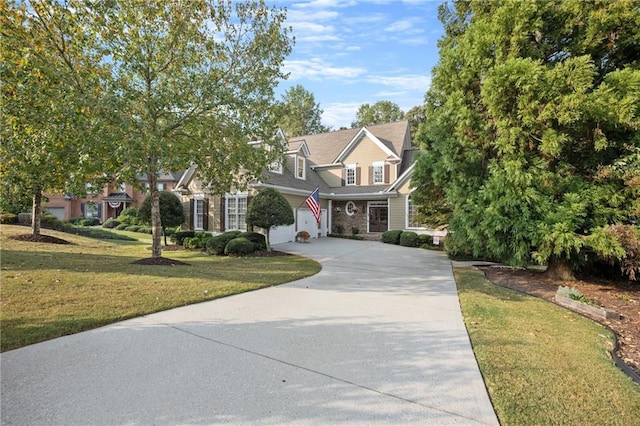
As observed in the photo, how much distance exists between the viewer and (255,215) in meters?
14.4

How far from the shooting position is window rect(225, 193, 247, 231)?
17.6 m

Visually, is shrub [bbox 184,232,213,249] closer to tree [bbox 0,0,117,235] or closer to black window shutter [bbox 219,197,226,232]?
black window shutter [bbox 219,197,226,232]

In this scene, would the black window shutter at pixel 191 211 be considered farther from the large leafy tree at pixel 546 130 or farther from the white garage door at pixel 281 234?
the large leafy tree at pixel 546 130

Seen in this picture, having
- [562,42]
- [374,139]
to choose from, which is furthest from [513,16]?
[374,139]

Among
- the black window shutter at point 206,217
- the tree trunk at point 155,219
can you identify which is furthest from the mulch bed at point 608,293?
the black window shutter at point 206,217

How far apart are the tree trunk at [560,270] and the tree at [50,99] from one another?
12.4 meters

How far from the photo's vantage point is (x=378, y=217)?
21.7 meters

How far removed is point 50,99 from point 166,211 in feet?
30.1

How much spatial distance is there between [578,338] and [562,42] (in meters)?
8.05

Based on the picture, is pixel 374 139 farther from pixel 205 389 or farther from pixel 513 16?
pixel 205 389

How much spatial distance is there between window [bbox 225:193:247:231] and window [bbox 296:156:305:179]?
459 centimetres

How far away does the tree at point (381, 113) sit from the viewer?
4291cm

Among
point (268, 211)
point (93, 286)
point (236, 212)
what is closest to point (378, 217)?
point (236, 212)

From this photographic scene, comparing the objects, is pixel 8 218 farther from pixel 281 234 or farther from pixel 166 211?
pixel 281 234
